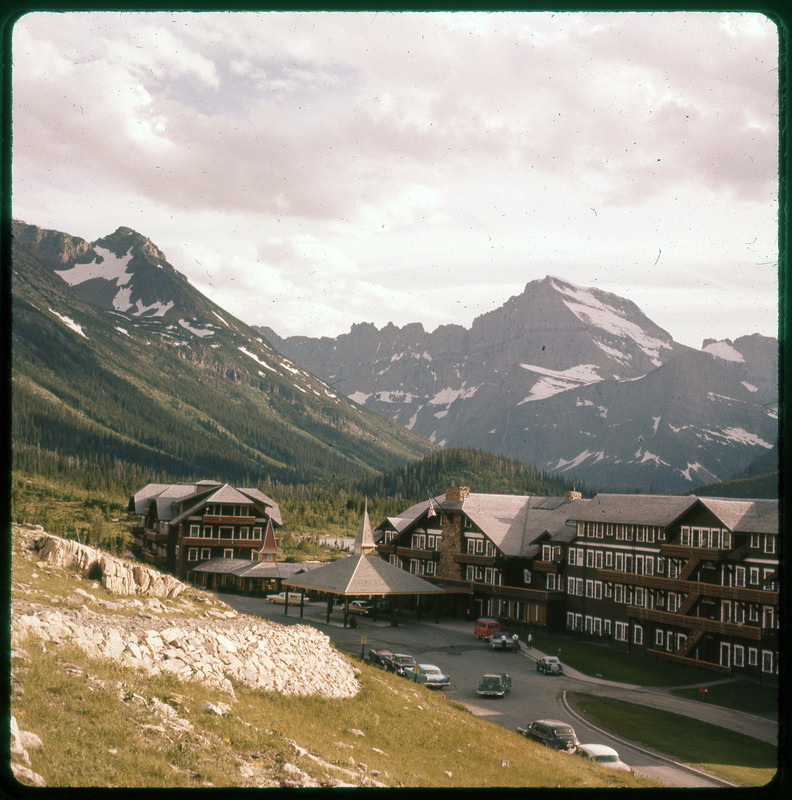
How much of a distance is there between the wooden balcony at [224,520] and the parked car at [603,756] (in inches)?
2798

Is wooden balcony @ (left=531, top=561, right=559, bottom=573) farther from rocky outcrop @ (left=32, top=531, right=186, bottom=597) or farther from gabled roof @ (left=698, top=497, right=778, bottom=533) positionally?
rocky outcrop @ (left=32, top=531, right=186, bottom=597)

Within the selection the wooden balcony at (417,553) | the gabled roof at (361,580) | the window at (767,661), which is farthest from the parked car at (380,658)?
the wooden balcony at (417,553)

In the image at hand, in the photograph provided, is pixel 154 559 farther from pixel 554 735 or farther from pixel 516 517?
pixel 554 735

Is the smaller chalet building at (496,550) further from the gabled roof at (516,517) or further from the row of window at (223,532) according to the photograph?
the row of window at (223,532)

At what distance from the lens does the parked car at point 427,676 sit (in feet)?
159

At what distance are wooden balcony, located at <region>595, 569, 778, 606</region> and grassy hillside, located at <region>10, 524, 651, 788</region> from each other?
85.8 ft

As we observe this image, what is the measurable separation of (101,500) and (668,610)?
131905 mm

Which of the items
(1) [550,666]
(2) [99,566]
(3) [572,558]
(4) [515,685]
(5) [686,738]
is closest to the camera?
(2) [99,566]

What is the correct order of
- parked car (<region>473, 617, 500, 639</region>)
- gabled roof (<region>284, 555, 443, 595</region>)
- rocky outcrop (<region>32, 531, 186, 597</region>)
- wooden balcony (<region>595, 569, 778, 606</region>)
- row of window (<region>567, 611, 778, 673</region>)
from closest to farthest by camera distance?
rocky outcrop (<region>32, 531, 186, 597</region>) < wooden balcony (<region>595, 569, 778, 606</region>) < row of window (<region>567, 611, 778, 673</region>) < gabled roof (<region>284, 555, 443, 595</region>) < parked car (<region>473, 617, 500, 639</region>)

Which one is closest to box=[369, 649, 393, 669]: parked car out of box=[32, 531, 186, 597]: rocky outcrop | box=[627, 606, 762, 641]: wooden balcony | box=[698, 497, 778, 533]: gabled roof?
box=[32, 531, 186, 597]: rocky outcrop

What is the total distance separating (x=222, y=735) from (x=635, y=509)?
5669 cm

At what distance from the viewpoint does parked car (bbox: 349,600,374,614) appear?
8156 centimetres

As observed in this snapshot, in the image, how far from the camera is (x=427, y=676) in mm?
48688

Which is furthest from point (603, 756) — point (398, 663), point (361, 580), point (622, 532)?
point (361, 580)
